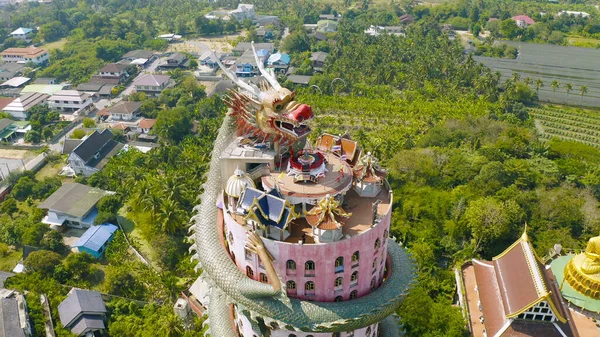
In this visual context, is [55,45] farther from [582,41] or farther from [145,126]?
[582,41]

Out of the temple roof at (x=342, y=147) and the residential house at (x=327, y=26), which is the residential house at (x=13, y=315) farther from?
the residential house at (x=327, y=26)

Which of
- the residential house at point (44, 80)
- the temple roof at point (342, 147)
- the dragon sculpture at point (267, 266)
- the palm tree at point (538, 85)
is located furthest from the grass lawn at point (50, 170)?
the palm tree at point (538, 85)

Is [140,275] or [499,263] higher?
[499,263]

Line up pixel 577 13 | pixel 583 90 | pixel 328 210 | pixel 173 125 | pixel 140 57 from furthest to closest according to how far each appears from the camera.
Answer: pixel 577 13 → pixel 140 57 → pixel 583 90 → pixel 173 125 → pixel 328 210

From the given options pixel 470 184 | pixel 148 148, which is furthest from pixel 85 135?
pixel 470 184

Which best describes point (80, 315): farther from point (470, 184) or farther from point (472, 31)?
point (472, 31)

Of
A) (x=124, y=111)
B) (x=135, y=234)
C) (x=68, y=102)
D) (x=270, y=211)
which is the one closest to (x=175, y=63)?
(x=68, y=102)
